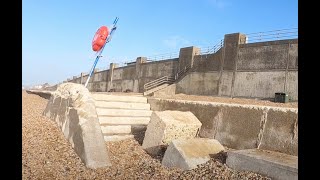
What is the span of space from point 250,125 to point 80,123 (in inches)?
146

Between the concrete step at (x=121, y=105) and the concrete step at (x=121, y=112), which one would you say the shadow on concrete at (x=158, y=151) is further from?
the concrete step at (x=121, y=105)

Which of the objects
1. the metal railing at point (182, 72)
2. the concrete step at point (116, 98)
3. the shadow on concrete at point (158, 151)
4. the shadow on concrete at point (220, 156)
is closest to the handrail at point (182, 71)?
the metal railing at point (182, 72)

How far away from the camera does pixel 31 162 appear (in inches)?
208

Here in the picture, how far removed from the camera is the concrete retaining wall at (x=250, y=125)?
5.49 meters

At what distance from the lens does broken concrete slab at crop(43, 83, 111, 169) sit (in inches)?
228

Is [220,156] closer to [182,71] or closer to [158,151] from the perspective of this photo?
[158,151]

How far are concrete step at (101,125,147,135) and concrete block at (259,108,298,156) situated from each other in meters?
3.40

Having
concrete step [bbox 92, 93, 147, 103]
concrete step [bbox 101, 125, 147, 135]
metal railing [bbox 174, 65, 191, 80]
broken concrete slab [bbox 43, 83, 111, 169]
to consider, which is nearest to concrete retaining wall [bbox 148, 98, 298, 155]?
concrete step [bbox 101, 125, 147, 135]

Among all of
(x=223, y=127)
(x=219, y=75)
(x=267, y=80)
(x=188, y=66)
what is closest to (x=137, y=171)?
(x=223, y=127)

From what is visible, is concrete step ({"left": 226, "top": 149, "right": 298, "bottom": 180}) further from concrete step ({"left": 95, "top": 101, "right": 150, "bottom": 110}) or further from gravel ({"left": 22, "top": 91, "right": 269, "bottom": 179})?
concrete step ({"left": 95, "top": 101, "right": 150, "bottom": 110})

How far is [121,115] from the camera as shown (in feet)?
27.1

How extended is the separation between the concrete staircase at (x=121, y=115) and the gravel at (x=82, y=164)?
1.46 ft
